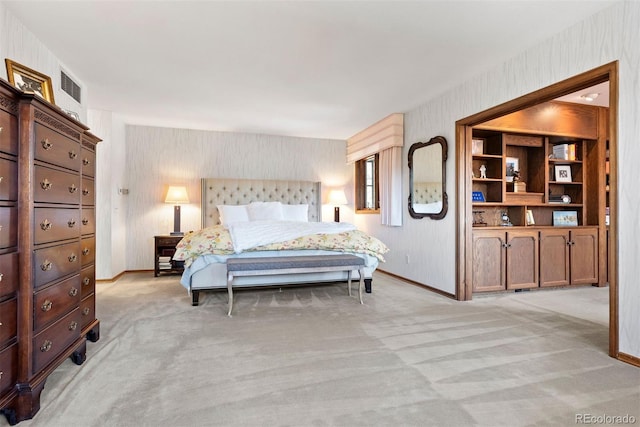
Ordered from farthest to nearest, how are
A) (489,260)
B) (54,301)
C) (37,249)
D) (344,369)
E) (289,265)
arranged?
1. (489,260)
2. (289,265)
3. (344,369)
4. (54,301)
5. (37,249)

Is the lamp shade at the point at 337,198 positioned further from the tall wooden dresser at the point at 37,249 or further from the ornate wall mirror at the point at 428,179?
the tall wooden dresser at the point at 37,249

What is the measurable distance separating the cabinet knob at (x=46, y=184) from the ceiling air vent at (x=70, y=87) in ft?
7.17

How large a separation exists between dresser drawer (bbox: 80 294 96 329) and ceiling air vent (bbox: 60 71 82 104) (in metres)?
2.23

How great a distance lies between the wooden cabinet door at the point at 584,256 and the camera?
439cm

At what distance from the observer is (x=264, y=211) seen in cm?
553

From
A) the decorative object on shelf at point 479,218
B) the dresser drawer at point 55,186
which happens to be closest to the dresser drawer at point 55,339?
the dresser drawer at point 55,186

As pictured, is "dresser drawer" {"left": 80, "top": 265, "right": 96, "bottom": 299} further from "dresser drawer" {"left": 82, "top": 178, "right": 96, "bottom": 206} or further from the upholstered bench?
the upholstered bench

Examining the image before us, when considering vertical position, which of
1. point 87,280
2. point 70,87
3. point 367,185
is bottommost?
point 87,280

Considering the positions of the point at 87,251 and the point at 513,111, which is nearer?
the point at 87,251

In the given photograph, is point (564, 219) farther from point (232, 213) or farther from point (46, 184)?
point (46, 184)

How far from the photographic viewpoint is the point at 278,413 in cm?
160

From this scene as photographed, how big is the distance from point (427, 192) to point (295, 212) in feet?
7.79

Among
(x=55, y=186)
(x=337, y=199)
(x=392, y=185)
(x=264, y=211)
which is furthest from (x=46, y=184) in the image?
(x=337, y=199)

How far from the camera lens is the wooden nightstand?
5113 mm
